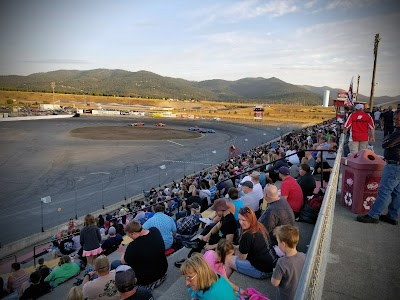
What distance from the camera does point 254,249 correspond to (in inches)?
167

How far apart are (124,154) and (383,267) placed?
32.3 meters

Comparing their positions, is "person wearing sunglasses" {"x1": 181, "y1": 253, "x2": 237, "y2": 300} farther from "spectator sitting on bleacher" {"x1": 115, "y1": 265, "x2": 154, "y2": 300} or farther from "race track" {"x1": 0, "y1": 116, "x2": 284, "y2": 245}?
"race track" {"x1": 0, "y1": 116, "x2": 284, "y2": 245}

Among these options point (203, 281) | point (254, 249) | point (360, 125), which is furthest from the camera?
point (360, 125)

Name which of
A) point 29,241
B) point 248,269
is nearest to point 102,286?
point 248,269

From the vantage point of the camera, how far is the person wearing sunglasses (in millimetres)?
2984

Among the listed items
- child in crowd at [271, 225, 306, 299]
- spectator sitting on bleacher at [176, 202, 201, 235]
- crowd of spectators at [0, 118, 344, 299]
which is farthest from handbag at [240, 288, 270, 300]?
spectator sitting on bleacher at [176, 202, 201, 235]

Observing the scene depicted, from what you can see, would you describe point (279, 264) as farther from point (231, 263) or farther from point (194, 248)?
point (194, 248)

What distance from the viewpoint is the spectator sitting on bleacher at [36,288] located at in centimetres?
635

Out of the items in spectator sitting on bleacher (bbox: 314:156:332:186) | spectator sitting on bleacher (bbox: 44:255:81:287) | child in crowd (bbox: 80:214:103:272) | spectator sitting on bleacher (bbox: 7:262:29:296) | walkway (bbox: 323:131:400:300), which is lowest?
spectator sitting on bleacher (bbox: 7:262:29:296)

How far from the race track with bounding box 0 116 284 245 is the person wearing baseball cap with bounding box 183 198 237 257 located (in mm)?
11072

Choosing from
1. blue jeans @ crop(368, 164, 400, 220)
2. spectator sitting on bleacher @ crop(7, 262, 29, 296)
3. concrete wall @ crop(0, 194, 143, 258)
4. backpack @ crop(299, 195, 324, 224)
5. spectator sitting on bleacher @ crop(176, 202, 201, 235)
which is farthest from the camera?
concrete wall @ crop(0, 194, 143, 258)

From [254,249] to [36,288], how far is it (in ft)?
17.0

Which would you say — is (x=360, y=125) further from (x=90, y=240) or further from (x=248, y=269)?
(x=90, y=240)

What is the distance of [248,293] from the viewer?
3752mm
